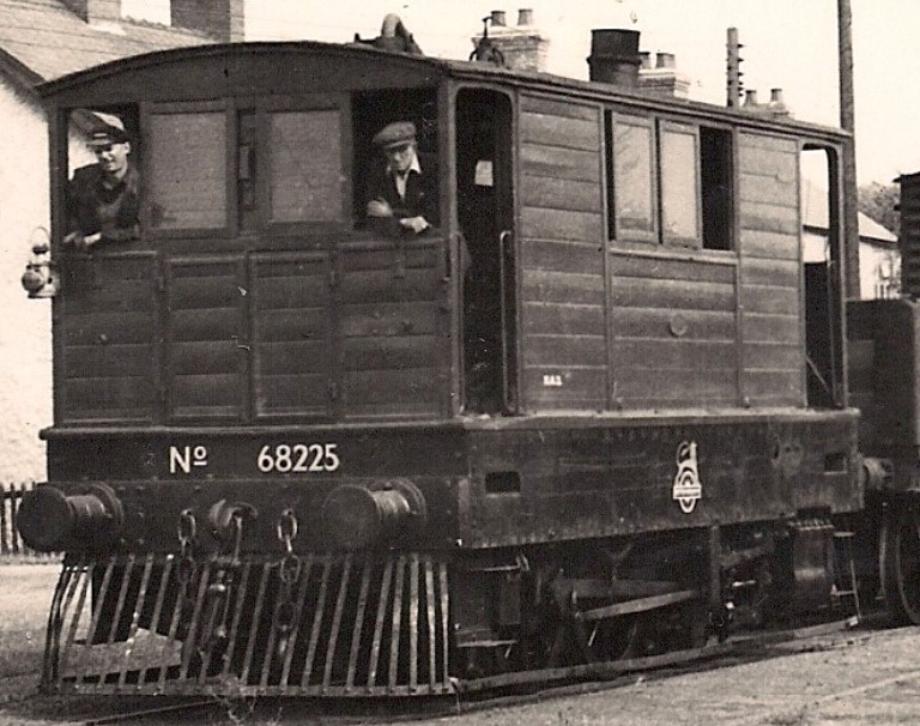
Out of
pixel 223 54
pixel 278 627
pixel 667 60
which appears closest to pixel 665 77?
pixel 667 60

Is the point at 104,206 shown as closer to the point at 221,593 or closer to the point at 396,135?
the point at 396,135

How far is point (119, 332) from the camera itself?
11.8m

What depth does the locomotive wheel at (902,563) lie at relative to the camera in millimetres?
15812

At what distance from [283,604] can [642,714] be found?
1.78m

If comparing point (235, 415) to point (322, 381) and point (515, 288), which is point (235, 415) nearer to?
point (322, 381)

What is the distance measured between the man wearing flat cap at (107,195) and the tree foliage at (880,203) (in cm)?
6403

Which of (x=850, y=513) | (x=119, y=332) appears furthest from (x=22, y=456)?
(x=119, y=332)

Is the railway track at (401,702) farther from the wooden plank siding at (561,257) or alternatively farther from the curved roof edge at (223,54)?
the curved roof edge at (223,54)

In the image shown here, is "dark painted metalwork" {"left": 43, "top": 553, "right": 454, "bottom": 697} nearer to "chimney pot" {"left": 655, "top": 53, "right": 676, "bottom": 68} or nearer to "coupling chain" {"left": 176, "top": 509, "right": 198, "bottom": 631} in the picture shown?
"coupling chain" {"left": 176, "top": 509, "right": 198, "bottom": 631}

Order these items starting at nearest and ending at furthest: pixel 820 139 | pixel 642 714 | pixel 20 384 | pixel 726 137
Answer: pixel 642 714 < pixel 726 137 < pixel 820 139 < pixel 20 384

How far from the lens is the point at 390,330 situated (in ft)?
36.8

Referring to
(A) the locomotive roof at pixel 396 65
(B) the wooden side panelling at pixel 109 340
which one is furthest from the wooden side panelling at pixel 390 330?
(B) the wooden side panelling at pixel 109 340

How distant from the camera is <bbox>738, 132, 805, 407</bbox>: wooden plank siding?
13.7 m

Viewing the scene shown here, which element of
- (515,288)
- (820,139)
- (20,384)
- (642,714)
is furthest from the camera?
(20,384)
